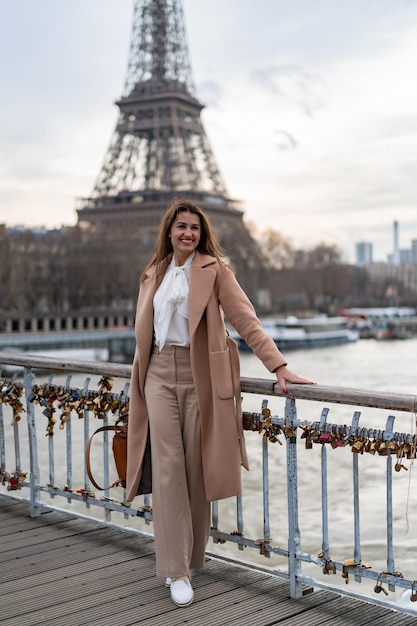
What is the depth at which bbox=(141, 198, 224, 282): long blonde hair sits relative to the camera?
409cm

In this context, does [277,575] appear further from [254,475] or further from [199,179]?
[199,179]

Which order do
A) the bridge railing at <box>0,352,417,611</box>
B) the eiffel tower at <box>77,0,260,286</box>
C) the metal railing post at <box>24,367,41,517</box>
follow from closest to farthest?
the bridge railing at <box>0,352,417,611</box>
the metal railing post at <box>24,367,41,517</box>
the eiffel tower at <box>77,0,260,286</box>

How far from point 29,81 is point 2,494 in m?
51.3

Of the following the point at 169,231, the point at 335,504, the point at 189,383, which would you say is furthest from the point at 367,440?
the point at 335,504

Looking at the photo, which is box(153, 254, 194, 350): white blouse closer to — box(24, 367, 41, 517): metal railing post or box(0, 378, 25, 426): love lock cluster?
box(24, 367, 41, 517): metal railing post

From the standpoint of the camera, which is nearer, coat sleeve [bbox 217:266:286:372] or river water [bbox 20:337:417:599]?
coat sleeve [bbox 217:266:286:372]

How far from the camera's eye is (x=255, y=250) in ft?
269

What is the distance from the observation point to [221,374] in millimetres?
3887

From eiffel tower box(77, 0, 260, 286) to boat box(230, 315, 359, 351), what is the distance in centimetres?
1435

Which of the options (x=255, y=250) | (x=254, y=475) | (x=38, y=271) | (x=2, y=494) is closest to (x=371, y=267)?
(x=255, y=250)

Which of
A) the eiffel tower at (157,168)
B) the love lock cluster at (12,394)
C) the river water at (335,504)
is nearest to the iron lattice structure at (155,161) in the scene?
the eiffel tower at (157,168)

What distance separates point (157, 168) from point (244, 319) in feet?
246

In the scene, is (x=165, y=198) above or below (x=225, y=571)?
above

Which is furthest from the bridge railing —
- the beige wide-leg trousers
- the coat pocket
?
the beige wide-leg trousers
